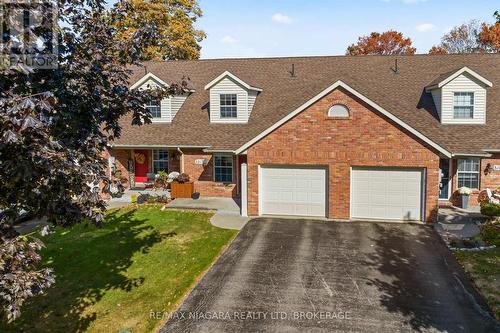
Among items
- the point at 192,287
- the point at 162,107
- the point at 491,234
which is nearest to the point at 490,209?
the point at 491,234

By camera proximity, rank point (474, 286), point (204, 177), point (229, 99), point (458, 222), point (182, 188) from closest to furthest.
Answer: point (474, 286)
point (458, 222)
point (182, 188)
point (204, 177)
point (229, 99)

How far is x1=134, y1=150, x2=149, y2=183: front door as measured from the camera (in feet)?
74.5

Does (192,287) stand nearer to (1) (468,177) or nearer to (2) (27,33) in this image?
(2) (27,33)

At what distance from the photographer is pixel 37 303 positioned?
9820 millimetres

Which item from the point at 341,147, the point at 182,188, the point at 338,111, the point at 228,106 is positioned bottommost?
the point at 182,188

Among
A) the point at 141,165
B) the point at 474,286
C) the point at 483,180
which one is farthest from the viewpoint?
the point at 141,165

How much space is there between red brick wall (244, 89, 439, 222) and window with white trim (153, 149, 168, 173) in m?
7.20

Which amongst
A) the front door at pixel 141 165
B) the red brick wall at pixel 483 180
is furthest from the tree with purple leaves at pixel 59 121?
the red brick wall at pixel 483 180

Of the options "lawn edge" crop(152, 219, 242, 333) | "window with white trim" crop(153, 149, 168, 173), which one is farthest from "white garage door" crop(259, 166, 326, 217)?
"window with white trim" crop(153, 149, 168, 173)

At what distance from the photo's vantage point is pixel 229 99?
70.8 ft

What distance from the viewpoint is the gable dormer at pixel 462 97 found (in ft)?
60.8

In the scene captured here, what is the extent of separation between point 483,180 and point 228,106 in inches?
527

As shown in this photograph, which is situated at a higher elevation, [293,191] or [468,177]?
[468,177]

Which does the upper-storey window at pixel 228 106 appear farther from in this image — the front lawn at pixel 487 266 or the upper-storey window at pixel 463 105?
the front lawn at pixel 487 266
